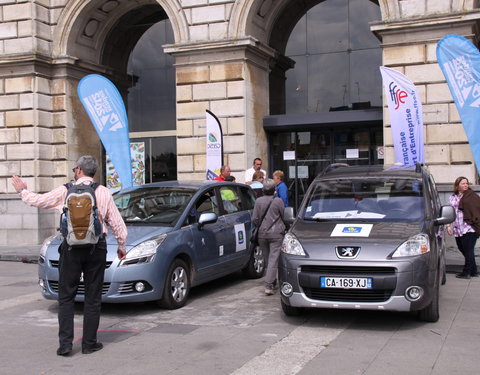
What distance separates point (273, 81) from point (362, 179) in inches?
376

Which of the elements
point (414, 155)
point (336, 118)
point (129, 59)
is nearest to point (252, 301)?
point (414, 155)

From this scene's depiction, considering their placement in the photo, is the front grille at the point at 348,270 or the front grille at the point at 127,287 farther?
the front grille at the point at 127,287

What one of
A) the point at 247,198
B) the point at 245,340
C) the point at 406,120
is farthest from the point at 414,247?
the point at 406,120

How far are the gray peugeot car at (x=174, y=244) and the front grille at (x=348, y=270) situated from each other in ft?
6.40

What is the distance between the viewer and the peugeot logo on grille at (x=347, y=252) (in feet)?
21.2

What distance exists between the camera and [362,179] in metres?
7.88

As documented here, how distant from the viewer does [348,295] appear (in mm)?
6449

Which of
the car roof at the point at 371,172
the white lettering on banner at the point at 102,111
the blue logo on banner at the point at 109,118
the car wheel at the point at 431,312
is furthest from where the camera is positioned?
the white lettering on banner at the point at 102,111

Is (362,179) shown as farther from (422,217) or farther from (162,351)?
(162,351)

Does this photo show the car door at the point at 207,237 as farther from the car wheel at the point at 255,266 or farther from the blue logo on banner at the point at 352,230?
the blue logo on banner at the point at 352,230

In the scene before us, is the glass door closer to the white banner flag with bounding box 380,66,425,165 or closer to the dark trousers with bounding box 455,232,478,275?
the white banner flag with bounding box 380,66,425,165

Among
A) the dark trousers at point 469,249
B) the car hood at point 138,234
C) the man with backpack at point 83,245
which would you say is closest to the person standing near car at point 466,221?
the dark trousers at point 469,249

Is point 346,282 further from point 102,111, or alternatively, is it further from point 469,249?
point 102,111

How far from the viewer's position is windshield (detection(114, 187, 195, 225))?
8.30 metres
